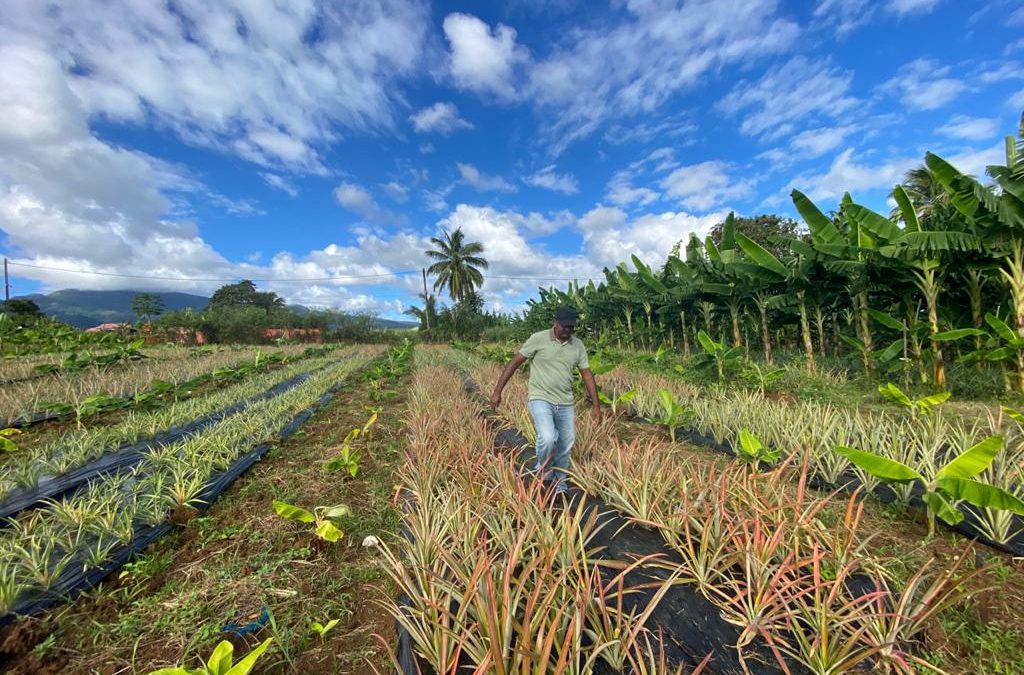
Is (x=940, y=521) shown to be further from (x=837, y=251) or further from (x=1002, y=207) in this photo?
(x=837, y=251)

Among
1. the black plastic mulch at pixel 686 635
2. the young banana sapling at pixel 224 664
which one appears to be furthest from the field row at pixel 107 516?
the black plastic mulch at pixel 686 635

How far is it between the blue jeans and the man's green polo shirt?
7cm

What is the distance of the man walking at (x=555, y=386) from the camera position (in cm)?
319

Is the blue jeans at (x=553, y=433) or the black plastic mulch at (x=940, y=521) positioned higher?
the blue jeans at (x=553, y=433)

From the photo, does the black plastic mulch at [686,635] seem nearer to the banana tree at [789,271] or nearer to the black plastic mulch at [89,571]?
the black plastic mulch at [89,571]

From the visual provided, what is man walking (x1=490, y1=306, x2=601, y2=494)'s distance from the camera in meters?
3.19

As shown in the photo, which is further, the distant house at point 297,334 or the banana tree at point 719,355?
the distant house at point 297,334

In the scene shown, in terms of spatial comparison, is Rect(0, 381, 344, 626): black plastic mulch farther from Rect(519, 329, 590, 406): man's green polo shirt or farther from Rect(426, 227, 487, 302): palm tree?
Rect(426, 227, 487, 302): palm tree

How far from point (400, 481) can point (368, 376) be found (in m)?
5.81

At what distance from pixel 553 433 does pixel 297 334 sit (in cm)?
2976

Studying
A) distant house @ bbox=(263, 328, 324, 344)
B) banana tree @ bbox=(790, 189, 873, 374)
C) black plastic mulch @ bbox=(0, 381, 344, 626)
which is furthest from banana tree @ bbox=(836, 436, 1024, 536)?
distant house @ bbox=(263, 328, 324, 344)

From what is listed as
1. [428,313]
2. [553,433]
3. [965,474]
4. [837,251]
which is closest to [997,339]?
[837,251]

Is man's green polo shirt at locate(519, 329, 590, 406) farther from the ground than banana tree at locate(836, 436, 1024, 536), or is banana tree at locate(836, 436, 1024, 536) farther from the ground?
man's green polo shirt at locate(519, 329, 590, 406)

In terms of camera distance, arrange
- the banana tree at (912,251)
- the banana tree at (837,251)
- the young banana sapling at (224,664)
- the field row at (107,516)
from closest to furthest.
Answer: the young banana sapling at (224,664) → the field row at (107,516) → the banana tree at (912,251) → the banana tree at (837,251)
